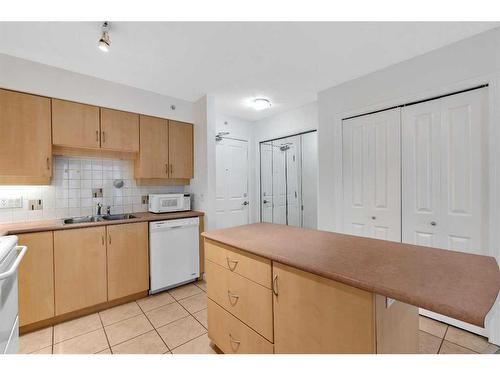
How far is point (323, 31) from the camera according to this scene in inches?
70.8

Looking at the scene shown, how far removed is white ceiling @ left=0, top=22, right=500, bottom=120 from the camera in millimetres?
1748

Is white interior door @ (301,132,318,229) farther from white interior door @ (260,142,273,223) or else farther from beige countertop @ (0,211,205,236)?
beige countertop @ (0,211,205,236)

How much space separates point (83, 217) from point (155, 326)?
5.00 feet

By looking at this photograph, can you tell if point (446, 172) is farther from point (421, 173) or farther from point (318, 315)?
point (318, 315)

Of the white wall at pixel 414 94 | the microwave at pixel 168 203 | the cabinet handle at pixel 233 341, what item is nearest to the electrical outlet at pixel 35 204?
the microwave at pixel 168 203

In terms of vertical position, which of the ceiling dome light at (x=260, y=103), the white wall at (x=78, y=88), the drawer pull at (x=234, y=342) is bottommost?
the drawer pull at (x=234, y=342)

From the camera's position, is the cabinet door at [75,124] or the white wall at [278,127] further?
the white wall at [278,127]

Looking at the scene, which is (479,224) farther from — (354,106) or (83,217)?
(83,217)

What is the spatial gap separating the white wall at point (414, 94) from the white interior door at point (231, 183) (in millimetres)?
1617

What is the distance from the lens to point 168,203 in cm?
298

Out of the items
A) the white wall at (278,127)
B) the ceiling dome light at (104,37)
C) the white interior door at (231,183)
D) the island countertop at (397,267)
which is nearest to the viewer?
the island countertop at (397,267)

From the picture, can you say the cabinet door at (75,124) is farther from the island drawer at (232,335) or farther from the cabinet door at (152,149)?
the island drawer at (232,335)

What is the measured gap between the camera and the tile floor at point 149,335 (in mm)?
1767

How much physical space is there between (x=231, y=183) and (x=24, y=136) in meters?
2.65
